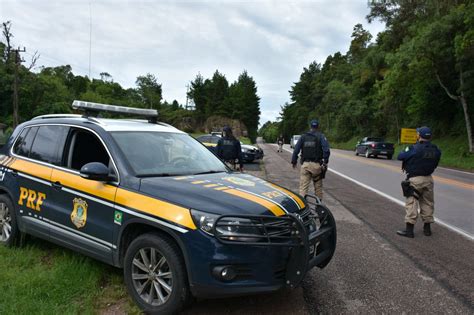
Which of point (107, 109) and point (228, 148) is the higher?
point (107, 109)

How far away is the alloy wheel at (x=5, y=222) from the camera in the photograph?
5193mm

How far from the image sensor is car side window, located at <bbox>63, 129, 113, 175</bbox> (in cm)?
443

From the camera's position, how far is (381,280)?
4508 millimetres

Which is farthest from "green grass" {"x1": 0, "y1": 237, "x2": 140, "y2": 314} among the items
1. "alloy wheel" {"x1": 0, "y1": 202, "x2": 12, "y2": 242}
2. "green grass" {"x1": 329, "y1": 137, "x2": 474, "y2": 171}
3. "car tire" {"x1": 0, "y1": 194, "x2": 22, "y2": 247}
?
"green grass" {"x1": 329, "y1": 137, "x2": 474, "y2": 171}

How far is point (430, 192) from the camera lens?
679cm

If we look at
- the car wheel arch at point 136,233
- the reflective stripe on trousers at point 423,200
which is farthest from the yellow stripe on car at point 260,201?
the reflective stripe on trousers at point 423,200

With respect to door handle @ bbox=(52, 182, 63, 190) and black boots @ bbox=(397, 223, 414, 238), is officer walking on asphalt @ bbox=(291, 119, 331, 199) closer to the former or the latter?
black boots @ bbox=(397, 223, 414, 238)

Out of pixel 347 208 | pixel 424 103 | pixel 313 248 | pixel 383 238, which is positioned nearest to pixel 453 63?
pixel 424 103

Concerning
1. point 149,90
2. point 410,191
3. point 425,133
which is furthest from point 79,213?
point 149,90

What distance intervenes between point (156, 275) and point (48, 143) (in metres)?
2.46

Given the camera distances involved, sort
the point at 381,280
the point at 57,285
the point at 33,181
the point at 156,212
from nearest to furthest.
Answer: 1. the point at 156,212
2. the point at 57,285
3. the point at 381,280
4. the point at 33,181

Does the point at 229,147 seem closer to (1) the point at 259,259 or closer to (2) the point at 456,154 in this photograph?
(1) the point at 259,259

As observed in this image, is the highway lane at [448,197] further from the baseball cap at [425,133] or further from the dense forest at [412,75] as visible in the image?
the dense forest at [412,75]

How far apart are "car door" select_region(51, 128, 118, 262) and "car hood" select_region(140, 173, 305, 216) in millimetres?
550
